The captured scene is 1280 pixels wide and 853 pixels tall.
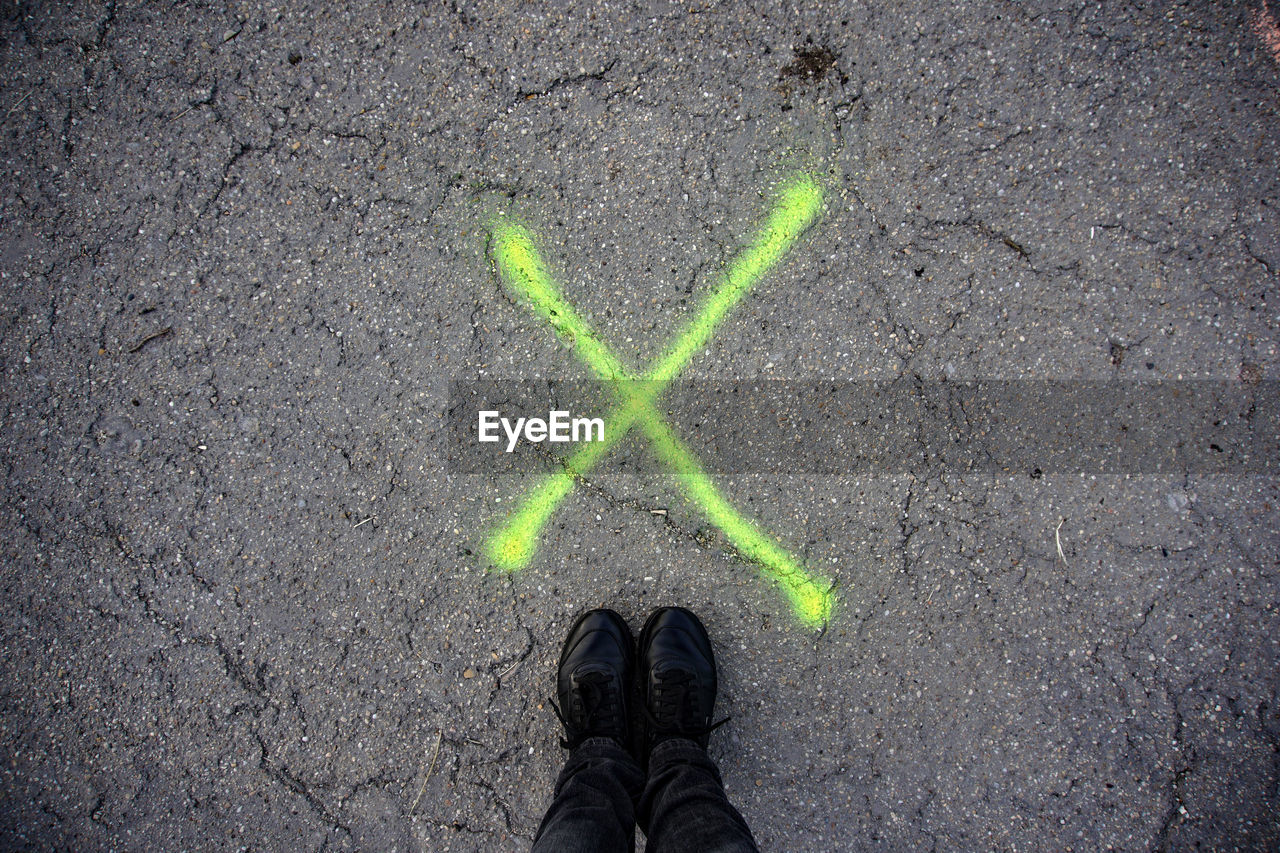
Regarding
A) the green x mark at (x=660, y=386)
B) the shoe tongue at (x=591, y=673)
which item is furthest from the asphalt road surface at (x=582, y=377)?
the shoe tongue at (x=591, y=673)

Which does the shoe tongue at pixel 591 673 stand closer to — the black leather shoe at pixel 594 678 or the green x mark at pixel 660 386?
the black leather shoe at pixel 594 678

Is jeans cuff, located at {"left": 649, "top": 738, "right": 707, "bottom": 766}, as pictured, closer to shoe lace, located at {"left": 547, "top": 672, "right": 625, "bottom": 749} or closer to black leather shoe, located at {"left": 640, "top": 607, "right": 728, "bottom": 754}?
black leather shoe, located at {"left": 640, "top": 607, "right": 728, "bottom": 754}

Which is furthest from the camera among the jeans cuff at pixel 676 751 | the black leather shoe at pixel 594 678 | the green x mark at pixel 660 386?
the green x mark at pixel 660 386

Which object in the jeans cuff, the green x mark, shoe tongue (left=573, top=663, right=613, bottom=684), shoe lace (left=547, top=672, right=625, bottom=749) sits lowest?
the jeans cuff

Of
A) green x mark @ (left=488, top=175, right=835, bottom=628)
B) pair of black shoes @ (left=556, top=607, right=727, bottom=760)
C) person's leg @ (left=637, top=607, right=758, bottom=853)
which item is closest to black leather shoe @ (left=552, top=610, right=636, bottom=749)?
pair of black shoes @ (left=556, top=607, right=727, bottom=760)

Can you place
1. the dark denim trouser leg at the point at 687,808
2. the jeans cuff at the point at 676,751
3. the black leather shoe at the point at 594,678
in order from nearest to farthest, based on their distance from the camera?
the dark denim trouser leg at the point at 687,808
the jeans cuff at the point at 676,751
the black leather shoe at the point at 594,678

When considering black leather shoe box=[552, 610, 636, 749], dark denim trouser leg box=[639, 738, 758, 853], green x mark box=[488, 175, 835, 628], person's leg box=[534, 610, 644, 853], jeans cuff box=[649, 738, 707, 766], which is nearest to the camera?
dark denim trouser leg box=[639, 738, 758, 853]
